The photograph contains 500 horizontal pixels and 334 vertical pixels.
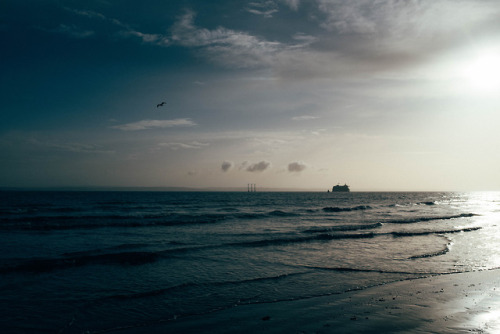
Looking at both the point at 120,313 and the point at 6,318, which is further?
the point at 120,313

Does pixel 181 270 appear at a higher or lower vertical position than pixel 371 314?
lower

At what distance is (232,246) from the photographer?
731 inches

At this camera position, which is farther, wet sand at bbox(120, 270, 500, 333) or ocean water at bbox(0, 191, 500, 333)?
ocean water at bbox(0, 191, 500, 333)

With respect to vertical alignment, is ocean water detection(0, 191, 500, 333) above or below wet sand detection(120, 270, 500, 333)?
below

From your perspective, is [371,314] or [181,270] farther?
[181,270]

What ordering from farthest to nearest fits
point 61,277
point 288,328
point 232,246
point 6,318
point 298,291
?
point 232,246
point 61,277
point 298,291
point 6,318
point 288,328

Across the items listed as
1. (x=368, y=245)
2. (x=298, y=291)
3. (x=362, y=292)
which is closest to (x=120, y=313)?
(x=298, y=291)

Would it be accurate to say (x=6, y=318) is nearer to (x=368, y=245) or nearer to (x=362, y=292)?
(x=362, y=292)

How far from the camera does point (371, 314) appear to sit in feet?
27.3

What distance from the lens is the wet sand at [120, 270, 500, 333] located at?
24.1 ft

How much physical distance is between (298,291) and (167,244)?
1121cm

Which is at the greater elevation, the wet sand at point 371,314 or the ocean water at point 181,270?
the wet sand at point 371,314

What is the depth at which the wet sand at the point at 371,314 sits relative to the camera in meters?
7.35

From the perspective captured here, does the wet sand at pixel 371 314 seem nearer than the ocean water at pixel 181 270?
Yes
